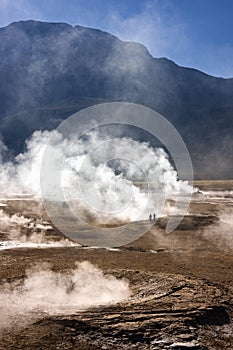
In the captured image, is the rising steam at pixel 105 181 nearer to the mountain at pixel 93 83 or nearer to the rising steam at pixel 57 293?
the rising steam at pixel 57 293

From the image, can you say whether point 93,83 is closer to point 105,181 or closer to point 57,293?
point 105,181

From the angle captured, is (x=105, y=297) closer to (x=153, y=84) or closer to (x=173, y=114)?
(x=173, y=114)

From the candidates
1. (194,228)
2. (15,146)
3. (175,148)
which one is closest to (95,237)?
(194,228)

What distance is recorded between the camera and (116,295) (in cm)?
1266

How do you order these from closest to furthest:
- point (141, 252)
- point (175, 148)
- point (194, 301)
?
point (194, 301) < point (141, 252) < point (175, 148)

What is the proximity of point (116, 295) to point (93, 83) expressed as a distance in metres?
172

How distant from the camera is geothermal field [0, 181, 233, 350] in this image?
9391mm

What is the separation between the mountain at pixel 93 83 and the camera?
14012 cm

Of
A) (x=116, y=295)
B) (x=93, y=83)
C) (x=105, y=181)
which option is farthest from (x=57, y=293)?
(x=93, y=83)

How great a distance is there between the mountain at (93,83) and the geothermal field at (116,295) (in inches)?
4446

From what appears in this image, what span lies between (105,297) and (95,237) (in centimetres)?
1337

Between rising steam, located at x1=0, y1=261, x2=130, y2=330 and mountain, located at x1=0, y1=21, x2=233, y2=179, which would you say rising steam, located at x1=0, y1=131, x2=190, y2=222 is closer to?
rising steam, located at x1=0, y1=261, x2=130, y2=330

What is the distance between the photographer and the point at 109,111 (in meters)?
146

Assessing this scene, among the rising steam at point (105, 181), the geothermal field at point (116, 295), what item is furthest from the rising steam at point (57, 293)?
the rising steam at point (105, 181)
